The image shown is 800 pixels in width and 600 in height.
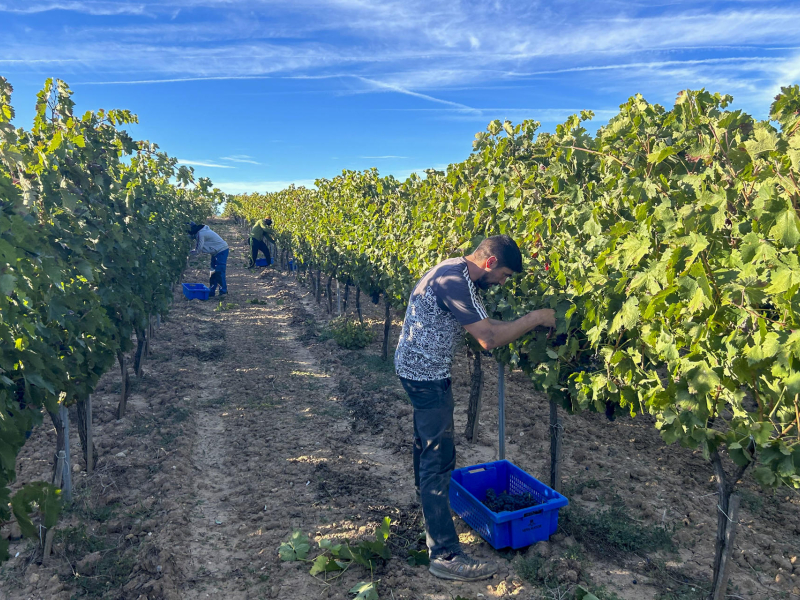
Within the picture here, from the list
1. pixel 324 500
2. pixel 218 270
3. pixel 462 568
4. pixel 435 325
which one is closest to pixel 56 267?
pixel 435 325

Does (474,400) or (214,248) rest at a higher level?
(214,248)

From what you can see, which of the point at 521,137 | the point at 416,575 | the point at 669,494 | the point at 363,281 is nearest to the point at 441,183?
the point at 521,137

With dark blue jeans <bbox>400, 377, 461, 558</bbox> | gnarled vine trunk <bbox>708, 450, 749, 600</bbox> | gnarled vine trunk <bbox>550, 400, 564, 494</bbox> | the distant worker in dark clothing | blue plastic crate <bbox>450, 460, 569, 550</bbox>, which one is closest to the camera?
gnarled vine trunk <bbox>708, 450, 749, 600</bbox>

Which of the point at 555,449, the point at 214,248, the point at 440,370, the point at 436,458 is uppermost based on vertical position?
the point at 214,248

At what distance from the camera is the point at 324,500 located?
437cm

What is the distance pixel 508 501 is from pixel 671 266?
7.27 ft

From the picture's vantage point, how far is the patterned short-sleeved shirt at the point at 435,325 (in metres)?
3.24

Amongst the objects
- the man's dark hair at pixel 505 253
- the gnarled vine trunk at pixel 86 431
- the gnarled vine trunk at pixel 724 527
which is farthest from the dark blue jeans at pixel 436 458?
the gnarled vine trunk at pixel 86 431

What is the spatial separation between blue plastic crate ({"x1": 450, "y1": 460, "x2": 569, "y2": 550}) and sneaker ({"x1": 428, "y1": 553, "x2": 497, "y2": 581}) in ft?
0.66

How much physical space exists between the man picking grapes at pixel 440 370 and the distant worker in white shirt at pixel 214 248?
36.7 feet

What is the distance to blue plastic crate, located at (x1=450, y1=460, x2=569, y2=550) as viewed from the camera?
11.4 ft

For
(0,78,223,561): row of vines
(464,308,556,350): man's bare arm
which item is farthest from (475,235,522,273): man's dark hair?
(0,78,223,561): row of vines

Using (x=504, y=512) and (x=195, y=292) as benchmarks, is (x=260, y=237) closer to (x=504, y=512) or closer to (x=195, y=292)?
(x=195, y=292)

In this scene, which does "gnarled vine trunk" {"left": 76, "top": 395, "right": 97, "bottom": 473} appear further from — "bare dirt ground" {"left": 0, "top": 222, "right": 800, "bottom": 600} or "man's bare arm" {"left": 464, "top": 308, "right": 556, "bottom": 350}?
"man's bare arm" {"left": 464, "top": 308, "right": 556, "bottom": 350}
